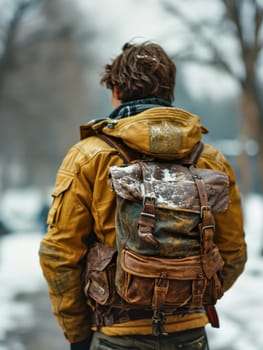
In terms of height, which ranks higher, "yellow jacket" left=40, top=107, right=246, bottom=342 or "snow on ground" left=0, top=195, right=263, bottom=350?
"yellow jacket" left=40, top=107, right=246, bottom=342

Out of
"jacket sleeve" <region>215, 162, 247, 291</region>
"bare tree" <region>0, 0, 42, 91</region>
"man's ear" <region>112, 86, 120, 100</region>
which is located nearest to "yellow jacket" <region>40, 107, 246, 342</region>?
"man's ear" <region>112, 86, 120, 100</region>

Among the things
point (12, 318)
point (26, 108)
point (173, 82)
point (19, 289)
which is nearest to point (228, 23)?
point (19, 289)

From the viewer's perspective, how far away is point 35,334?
21.2ft

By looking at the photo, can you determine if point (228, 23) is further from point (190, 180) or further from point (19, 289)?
point (190, 180)

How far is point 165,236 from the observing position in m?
1.94

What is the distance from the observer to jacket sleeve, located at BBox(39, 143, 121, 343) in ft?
7.19

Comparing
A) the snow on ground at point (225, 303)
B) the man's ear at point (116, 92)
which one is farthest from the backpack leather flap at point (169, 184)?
the snow on ground at point (225, 303)

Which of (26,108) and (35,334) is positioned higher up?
(26,108)

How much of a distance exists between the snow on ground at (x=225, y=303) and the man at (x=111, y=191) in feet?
12.2

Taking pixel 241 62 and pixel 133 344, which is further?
pixel 241 62

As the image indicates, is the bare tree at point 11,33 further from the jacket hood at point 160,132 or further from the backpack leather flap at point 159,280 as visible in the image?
the backpack leather flap at point 159,280

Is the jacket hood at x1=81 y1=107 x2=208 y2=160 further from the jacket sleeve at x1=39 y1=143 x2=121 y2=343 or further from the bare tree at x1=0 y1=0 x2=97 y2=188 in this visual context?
the bare tree at x1=0 y1=0 x2=97 y2=188

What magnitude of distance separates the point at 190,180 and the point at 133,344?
2.12ft

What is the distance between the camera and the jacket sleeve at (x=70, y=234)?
7.19ft
